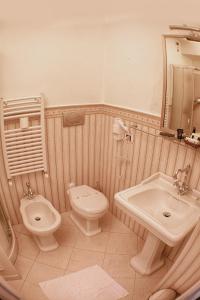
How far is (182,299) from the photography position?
43.0 inches

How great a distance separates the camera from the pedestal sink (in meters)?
1.45

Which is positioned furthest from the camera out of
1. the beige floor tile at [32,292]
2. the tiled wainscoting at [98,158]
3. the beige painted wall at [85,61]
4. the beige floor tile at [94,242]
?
the beige floor tile at [94,242]

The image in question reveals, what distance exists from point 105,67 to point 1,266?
6.64ft

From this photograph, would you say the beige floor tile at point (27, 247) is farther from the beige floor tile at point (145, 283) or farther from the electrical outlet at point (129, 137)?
the electrical outlet at point (129, 137)

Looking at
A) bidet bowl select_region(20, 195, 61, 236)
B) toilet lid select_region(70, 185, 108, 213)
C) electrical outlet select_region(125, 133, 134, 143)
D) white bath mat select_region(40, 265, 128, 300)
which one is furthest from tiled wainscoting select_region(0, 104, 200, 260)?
white bath mat select_region(40, 265, 128, 300)

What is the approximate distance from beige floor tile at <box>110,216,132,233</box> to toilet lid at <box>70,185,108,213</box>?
417mm

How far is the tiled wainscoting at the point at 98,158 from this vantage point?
188 centimetres

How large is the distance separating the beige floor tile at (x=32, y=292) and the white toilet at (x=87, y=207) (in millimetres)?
703

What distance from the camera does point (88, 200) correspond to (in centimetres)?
219

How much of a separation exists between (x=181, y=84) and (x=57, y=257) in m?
1.87

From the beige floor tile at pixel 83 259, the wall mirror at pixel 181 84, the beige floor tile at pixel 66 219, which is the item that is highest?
the wall mirror at pixel 181 84

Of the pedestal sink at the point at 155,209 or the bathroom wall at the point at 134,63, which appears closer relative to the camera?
the pedestal sink at the point at 155,209

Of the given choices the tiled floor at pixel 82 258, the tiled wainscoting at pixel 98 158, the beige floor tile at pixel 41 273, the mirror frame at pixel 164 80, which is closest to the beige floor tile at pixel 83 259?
the tiled floor at pixel 82 258

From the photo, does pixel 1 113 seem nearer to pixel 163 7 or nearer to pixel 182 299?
pixel 163 7
